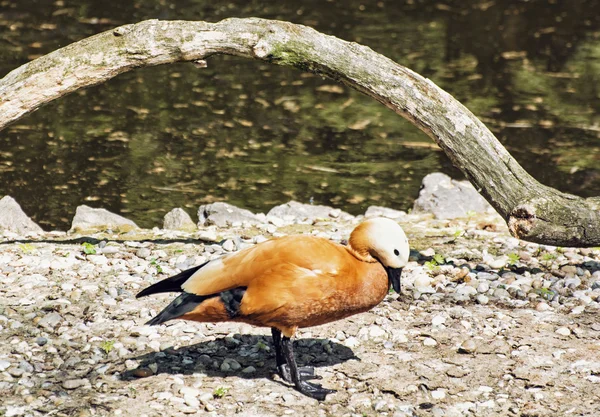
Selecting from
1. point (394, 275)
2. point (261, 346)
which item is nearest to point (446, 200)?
point (261, 346)

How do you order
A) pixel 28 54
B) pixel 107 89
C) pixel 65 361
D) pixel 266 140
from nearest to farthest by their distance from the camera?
pixel 65 361, pixel 266 140, pixel 107 89, pixel 28 54

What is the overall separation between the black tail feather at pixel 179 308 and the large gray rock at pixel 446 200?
15.5ft

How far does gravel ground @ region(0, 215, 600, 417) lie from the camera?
5.38 m

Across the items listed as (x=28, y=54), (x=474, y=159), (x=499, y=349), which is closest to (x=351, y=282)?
(x=499, y=349)

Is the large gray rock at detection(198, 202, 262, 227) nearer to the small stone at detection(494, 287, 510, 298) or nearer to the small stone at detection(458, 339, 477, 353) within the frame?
the small stone at detection(494, 287, 510, 298)

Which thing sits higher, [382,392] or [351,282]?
[351,282]

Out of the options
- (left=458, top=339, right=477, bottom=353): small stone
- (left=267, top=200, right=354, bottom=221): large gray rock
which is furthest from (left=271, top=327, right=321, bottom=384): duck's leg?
(left=267, top=200, right=354, bottom=221): large gray rock

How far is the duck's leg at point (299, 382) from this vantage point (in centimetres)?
543

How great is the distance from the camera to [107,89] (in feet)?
46.3

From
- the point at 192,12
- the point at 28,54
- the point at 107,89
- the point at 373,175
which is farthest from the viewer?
the point at 192,12

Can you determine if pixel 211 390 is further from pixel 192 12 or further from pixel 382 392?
pixel 192 12

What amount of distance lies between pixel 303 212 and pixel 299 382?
14.1 feet

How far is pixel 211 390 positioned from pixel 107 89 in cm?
943

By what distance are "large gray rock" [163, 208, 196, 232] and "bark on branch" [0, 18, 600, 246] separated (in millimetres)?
2170
